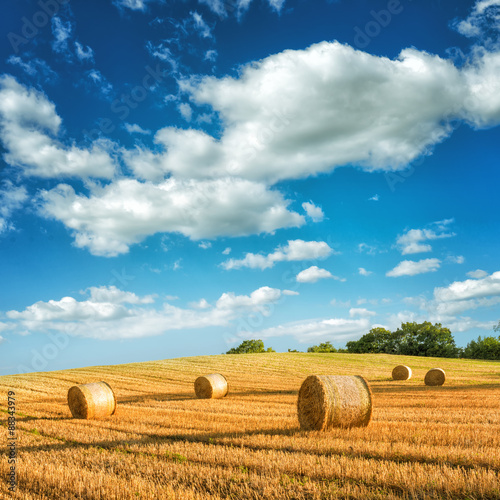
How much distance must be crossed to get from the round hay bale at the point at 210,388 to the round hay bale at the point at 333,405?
1016 centimetres

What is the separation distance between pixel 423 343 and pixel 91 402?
A: 7045cm

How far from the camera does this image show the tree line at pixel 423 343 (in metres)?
73.9

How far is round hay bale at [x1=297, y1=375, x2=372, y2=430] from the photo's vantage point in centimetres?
1057

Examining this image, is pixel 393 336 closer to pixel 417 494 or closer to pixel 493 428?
pixel 493 428

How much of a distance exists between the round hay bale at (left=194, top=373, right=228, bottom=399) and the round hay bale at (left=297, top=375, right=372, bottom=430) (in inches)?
400

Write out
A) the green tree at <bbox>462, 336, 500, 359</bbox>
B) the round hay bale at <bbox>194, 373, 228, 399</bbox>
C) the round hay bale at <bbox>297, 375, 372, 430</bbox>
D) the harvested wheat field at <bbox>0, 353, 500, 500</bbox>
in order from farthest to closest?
the green tree at <bbox>462, 336, 500, 359</bbox> < the round hay bale at <bbox>194, 373, 228, 399</bbox> < the round hay bale at <bbox>297, 375, 372, 430</bbox> < the harvested wheat field at <bbox>0, 353, 500, 500</bbox>

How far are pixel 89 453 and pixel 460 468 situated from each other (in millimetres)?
6433

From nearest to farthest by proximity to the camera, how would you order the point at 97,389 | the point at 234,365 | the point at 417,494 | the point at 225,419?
the point at 417,494
the point at 225,419
the point at 97,389
the point at 234,365

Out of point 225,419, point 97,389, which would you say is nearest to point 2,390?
point 97,389

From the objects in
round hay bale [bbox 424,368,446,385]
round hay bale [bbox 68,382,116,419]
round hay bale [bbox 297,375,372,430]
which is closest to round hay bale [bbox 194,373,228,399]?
round hay bale [bbox 68,382,116,419]

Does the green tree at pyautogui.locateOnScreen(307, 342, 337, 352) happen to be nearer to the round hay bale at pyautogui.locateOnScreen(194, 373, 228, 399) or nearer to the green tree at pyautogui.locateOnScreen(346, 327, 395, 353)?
the green tree at pyautogui.locateOnScreen(346, 327, 395, 353)

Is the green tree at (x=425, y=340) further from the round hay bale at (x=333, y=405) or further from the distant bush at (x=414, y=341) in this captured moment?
the round hay bale at (x=333, y=405)

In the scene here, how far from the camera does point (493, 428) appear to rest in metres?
10.1

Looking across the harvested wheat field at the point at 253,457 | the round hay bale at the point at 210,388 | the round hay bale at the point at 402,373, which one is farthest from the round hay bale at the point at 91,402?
the round hay bale at the point at 402,373
